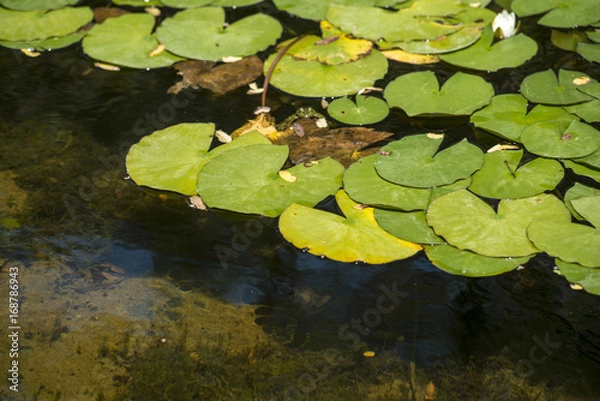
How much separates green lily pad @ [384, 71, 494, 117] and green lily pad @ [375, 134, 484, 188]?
10.2 inches

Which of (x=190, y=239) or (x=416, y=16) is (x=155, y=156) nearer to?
(x=190, y=239)

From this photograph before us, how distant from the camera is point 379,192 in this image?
2328 millimetres

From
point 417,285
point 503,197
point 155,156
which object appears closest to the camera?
point 417,285

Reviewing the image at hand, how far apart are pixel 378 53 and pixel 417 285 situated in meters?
1.44

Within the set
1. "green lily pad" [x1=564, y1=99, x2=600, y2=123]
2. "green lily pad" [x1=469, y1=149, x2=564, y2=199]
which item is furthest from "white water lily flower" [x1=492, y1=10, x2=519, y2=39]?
"green lily pad" [x1=469, y1=149, x2=564, y2=199]

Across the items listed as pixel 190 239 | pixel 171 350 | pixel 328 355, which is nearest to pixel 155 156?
pixel 190 239

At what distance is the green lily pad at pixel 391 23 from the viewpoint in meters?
3.19

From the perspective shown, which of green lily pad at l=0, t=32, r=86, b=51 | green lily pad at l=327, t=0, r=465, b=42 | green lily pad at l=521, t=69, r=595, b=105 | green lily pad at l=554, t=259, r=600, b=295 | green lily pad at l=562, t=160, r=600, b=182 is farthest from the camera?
green lily pad at l=0, t=32, r=86, b=51

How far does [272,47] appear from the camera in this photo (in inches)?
130

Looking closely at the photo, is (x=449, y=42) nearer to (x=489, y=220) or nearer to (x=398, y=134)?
(x=398, y=134)

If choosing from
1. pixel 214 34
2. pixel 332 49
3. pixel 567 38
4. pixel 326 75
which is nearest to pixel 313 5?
pixel 332 49

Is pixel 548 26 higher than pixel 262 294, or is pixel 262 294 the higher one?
pixel 548 26

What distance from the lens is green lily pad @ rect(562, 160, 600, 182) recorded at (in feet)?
7.76

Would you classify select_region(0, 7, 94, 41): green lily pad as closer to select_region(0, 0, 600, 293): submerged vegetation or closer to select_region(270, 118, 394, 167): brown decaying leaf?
select_region(0, 0, 600, 293): submerged vegetation
